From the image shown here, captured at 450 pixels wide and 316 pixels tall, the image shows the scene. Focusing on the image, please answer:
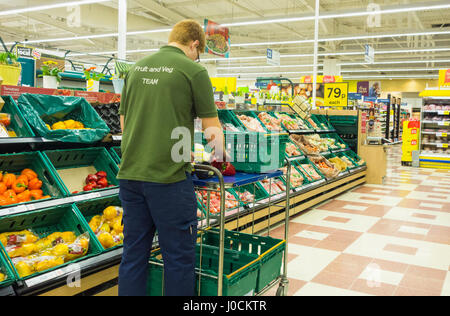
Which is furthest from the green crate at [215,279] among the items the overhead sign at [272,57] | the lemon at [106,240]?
the overhead sign at [272,57]

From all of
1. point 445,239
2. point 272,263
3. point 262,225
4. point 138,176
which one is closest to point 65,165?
point 138,176

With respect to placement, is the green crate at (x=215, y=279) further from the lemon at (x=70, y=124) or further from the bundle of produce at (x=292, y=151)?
the bundle of produce at (x=292, y=151)

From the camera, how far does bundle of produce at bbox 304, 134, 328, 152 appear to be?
7.44 meters

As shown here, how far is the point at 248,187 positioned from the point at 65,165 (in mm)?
2486

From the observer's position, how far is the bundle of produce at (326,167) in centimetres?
688

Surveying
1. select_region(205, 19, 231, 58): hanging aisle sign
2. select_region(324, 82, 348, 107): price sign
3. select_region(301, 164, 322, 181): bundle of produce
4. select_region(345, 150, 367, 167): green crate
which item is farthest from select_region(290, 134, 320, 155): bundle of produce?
select_region(205, 19, 231, 58): hanging aisle sign

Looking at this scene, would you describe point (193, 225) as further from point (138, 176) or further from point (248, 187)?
point (248, 187)

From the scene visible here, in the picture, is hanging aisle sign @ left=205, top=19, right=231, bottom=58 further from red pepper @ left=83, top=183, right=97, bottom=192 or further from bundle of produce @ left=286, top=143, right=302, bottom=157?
red pepper @ left=83, top=183, right=97, bottom=192

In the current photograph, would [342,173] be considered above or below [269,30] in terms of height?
below

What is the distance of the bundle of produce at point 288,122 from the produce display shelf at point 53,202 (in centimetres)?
434

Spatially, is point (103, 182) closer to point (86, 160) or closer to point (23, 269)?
point (86, 160)

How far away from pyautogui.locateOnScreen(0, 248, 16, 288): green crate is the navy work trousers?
0.61m

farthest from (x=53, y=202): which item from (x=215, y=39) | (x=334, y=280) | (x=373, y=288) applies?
(x=215, y=39)

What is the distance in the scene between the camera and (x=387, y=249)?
14.3 feet
